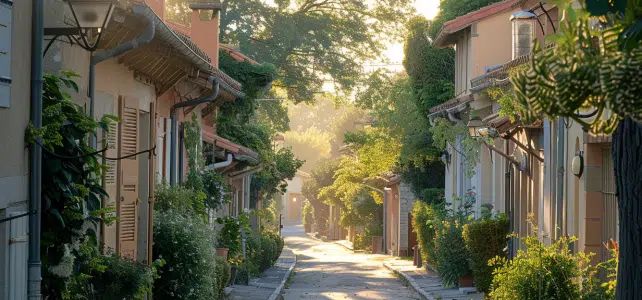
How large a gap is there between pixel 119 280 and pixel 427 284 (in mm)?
15638

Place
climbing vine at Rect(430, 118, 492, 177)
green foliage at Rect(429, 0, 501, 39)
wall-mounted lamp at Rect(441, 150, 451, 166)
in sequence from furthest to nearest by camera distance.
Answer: wall-mounted lamp at Rect(441, 150, 451, 166), green foliage at Rect(429, 0, 501, 39), climbing vine at Rect(430, 118, 492, 177)

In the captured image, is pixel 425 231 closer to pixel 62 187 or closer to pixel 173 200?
pixel 173 200

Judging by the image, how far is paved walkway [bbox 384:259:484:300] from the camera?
69.5 feet

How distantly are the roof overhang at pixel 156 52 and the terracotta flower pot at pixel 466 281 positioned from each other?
7825 millimetres

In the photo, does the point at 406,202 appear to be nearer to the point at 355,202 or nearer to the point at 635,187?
the point at 355,202

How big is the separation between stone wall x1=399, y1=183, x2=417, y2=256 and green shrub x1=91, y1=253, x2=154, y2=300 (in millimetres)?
Answer: 30760

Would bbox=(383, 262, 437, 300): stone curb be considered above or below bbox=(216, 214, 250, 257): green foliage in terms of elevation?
below

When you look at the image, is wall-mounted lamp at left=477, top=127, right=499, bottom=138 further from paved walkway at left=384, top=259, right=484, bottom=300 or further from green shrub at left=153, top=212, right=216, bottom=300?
green shrub at left=153, top=212, right=216, bottom=300

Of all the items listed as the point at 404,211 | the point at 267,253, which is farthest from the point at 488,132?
the point at 404,211

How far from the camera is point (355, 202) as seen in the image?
4956 centimetres

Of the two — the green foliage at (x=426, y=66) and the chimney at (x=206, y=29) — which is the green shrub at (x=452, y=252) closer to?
the chimney at (x=206, y=29)

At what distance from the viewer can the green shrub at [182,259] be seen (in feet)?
43.8

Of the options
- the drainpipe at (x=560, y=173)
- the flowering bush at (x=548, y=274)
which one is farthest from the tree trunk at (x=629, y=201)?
the drainpipe at (x=560, y=173)

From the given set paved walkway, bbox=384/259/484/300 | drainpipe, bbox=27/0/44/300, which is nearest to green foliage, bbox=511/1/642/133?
drainpipe, bbox=27/0/44/300
